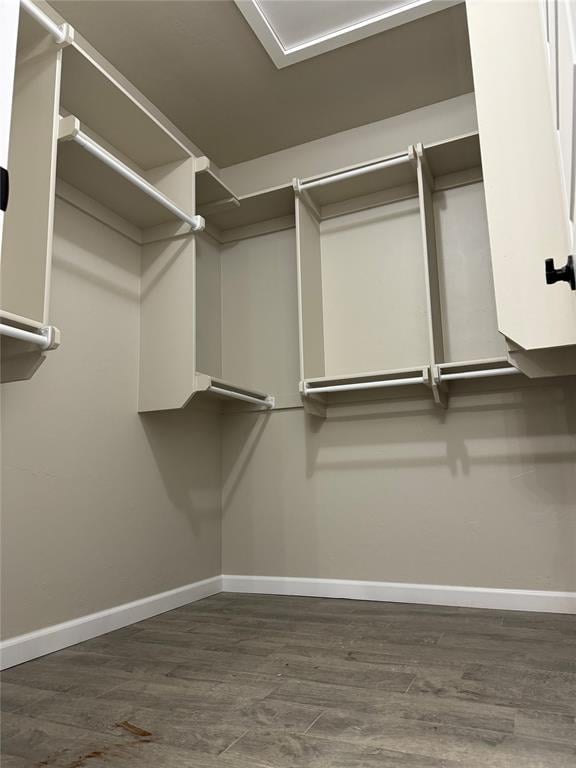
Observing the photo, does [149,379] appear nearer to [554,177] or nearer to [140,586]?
[140,586]

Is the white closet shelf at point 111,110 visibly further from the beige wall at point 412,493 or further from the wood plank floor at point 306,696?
the wood plank floor at point 306,696

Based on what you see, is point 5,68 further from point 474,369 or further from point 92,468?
point 474,369

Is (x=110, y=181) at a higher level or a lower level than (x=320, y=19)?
lower

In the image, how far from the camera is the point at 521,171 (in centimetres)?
180

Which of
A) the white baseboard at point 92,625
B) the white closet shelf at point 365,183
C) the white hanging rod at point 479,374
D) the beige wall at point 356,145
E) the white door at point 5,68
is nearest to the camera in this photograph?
the white door at point 5,68

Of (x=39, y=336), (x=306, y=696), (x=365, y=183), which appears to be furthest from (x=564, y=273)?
(x=365, y=183)

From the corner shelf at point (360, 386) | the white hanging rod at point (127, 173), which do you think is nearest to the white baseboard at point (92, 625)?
the corner shelf at point (360, 386)

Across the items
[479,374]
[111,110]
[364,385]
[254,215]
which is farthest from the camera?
[254,215]

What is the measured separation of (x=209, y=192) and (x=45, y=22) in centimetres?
111

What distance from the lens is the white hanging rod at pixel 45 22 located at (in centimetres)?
158

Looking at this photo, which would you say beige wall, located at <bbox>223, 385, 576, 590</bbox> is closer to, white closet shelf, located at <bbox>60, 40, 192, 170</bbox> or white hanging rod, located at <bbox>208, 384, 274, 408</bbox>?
white hanging rod, located at <bbox>208, 384, 274, 408</bbox>

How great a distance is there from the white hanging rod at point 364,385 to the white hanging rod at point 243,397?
0.28 m

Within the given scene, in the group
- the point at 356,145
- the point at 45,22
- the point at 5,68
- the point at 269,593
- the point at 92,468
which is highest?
the point at 356,145

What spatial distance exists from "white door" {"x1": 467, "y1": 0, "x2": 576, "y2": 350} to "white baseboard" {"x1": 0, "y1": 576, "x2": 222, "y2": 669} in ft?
5.63
